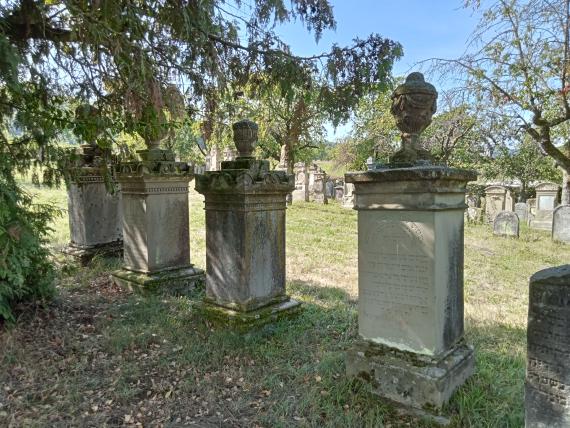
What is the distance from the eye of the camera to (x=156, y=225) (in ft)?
17.5

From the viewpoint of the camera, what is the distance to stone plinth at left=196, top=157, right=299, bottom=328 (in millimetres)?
4035

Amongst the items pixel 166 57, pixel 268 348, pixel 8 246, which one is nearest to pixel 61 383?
pixel 8 246

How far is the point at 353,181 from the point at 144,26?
250 cm

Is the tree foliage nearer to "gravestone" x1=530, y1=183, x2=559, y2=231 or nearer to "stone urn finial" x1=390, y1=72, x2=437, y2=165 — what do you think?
"stone urn finial" x1=390, y1=72, x2=437, y2=165

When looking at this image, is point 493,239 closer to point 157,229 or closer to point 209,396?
point 157,229

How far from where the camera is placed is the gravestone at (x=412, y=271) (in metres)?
2.78

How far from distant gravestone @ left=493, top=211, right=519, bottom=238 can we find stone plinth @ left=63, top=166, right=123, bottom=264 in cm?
1042

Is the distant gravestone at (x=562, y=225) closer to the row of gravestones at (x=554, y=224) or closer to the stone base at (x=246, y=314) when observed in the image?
the row of gravestones at (x=554, y=224)

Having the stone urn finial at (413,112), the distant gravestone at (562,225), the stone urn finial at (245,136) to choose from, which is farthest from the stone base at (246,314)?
the distant gravestone at (562,225)

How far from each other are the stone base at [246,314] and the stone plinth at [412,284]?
1173 millimetres

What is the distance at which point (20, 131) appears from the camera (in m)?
3.81

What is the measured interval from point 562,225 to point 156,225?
11.4 meters

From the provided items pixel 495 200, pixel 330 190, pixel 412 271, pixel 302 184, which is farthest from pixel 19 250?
pixel 330 190

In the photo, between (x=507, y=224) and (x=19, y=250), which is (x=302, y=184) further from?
(x=19, y=250)
